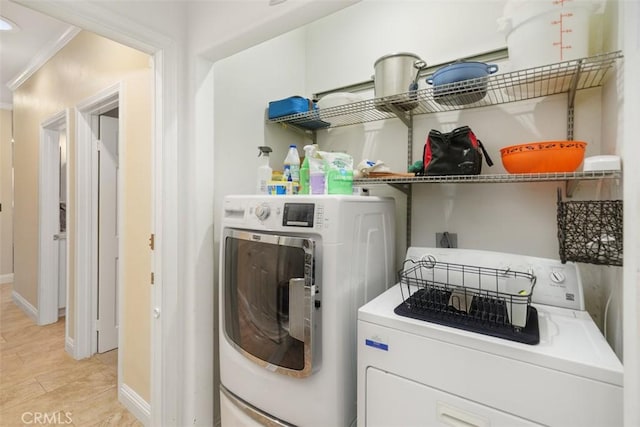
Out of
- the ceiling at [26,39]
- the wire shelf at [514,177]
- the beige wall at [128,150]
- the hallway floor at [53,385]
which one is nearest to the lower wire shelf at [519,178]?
the wire shelf at [514,177]

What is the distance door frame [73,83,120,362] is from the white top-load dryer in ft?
8.14

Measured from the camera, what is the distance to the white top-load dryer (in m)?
0.82

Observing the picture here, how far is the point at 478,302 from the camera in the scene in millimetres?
1194

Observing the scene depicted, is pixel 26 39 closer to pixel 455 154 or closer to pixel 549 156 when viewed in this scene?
pixel 455 154

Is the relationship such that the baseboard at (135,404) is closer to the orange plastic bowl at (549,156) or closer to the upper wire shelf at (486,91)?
the upper wire shelf at (486,91)

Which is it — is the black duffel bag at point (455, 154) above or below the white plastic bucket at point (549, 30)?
below

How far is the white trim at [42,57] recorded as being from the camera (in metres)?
2.66

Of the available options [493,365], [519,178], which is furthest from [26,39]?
[493,365]

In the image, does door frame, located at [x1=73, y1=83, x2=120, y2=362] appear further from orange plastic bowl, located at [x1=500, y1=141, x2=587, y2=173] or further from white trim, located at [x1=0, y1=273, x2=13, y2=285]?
white trim, located at [x1=0, y1=273, x2=13, y2=285]

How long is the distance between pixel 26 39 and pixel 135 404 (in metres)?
3.29

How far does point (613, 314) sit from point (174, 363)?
1922mm

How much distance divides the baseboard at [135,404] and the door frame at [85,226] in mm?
845

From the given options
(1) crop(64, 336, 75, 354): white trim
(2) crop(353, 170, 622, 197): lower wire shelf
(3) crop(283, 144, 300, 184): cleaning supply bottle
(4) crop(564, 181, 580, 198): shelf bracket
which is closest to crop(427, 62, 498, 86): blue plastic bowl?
(2) crop(353, 170, 622, 197): lower wire shelf

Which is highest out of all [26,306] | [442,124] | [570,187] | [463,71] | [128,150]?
[463,71]
